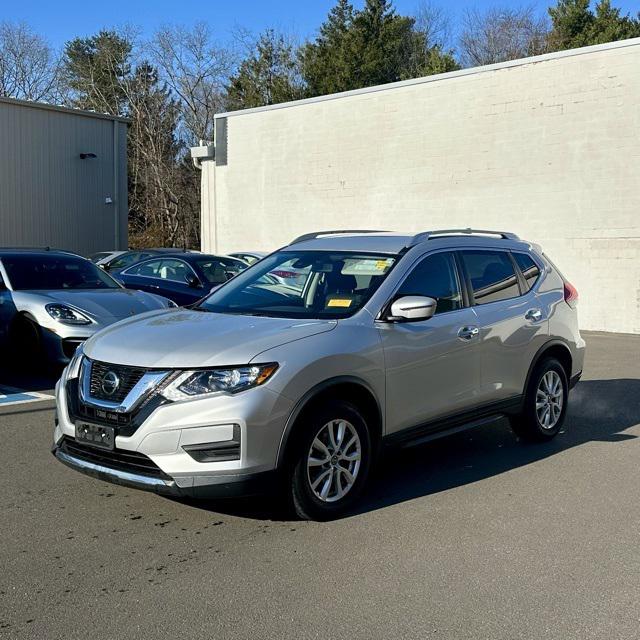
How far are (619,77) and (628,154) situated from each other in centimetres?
159

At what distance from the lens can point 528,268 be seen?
Result: 7.16m

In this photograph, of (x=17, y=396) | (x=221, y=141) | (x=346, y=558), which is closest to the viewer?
(x=346, y=558)

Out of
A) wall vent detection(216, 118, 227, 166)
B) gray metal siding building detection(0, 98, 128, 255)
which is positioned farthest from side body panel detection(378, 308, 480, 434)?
gray metal siding building detection(0, 98, 128, 255)

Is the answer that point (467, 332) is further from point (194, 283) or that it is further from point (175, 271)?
point (175, 271)

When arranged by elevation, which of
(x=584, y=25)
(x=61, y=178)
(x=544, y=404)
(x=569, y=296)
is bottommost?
(x=544, y=404)

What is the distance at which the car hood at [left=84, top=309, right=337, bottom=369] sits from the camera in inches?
183

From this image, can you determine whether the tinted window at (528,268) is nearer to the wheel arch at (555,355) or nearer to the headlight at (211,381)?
the wheel arch at (555,355)

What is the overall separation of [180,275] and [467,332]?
8.71 m

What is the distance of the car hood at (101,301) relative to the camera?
383 inches

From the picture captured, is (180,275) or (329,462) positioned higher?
(180,275)

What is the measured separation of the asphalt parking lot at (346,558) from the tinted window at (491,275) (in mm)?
1357

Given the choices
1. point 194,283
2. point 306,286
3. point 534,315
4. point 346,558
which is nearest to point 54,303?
point 194,283

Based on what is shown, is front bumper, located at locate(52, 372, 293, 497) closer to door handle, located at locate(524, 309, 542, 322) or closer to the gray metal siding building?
door handle, located at locate(524, 309, 542, 322)

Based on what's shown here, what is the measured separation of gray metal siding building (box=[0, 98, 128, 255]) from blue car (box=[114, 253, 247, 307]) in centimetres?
1434
